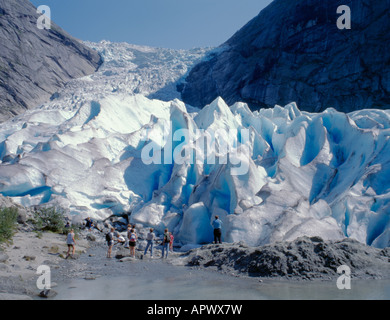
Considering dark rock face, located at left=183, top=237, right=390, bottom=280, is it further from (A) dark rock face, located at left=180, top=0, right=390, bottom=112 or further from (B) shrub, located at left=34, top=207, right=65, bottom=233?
(A) dark rock face, located at left=180, top=0, right=390, bottom=112

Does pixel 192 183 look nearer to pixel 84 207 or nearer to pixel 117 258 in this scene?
pixel 84 207

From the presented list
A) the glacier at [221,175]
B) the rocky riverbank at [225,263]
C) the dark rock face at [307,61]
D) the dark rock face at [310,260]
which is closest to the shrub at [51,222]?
the glacier at [221,175]

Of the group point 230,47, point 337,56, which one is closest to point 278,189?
point 337,56

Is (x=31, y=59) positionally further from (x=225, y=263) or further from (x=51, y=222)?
(x=225, y=263)

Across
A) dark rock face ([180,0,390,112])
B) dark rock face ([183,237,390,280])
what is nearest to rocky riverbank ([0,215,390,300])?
dark rock face ([183,237,390,280])

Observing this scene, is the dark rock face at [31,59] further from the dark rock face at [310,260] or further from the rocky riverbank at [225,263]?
the dark rock face at [310,260]

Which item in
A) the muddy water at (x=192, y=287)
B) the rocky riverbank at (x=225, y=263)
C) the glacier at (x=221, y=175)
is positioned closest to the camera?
the muddy water at (x=192, y=287)

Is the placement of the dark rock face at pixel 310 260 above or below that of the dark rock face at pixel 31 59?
below
